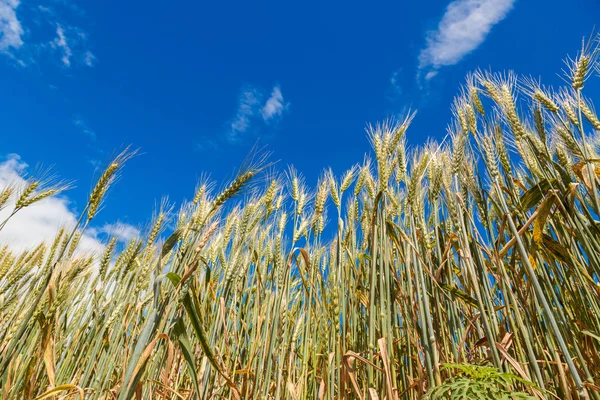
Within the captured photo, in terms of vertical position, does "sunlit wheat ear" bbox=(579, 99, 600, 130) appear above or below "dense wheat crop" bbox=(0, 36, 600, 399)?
above

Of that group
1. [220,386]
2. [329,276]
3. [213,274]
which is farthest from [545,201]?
[213,274]

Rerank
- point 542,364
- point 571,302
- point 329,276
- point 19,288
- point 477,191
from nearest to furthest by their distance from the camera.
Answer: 1. point 542,364
2. point 477,191
3. point 571,302
4. point 329,276
5. point 19,288

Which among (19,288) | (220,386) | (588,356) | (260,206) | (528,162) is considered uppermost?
(528,162)

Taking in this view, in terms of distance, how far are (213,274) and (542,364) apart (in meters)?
1.70

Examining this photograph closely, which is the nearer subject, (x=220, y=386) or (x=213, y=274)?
(x=220, y=386)

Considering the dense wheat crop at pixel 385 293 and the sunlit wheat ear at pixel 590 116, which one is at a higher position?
the sunlit wheat ear at pixel 590 116

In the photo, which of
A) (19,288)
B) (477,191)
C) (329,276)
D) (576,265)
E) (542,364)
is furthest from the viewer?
(19,288)

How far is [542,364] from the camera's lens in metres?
1.36

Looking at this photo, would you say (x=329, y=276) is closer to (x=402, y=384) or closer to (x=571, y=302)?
(x=402, y=384)

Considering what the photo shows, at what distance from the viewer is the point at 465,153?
165 centimetres

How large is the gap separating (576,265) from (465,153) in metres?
0.62

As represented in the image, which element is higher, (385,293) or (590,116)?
(590,116)

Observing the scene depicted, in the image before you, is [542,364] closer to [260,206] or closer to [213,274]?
[260,206]

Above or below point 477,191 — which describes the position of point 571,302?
below
